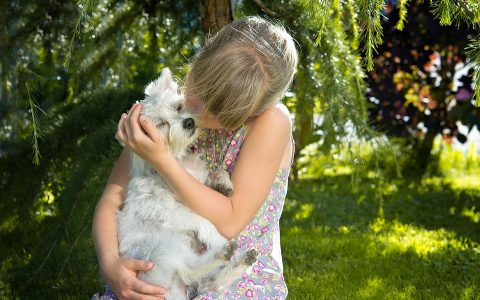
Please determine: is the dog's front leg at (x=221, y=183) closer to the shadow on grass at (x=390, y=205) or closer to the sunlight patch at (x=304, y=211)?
the shadow on grass at (x=390, y=205)

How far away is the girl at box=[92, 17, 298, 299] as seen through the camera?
232cm

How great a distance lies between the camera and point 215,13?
296cm

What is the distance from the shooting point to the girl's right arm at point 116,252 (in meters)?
2.28

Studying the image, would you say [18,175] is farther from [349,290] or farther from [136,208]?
[349,290]

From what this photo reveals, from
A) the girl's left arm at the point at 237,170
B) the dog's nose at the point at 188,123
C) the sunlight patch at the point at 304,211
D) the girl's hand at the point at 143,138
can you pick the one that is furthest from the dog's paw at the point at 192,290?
the sunlight patch at the point at 304,211

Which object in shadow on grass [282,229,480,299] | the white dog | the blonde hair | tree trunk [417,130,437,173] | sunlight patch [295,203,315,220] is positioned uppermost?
the blonde hair

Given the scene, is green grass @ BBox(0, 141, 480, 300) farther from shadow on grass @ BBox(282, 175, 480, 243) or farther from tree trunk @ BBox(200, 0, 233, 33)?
tree trunk @ BBox(200, 0, 233, 33)

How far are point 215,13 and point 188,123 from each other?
2.34 ft

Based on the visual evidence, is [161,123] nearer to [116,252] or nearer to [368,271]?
[116,252]

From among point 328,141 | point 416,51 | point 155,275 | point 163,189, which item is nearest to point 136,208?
point 163,189

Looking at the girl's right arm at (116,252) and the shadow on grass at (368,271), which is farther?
the shadow on grass at (368,271)

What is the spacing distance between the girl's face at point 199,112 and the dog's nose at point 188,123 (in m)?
0.03

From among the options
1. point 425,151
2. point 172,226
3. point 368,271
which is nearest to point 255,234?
point 172,226

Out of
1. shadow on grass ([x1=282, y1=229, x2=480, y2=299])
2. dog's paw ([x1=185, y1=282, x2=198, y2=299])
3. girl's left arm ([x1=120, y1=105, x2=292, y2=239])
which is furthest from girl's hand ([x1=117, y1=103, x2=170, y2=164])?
shadow on grass ([x1=282, y1=229, x2=480, y2=299])
